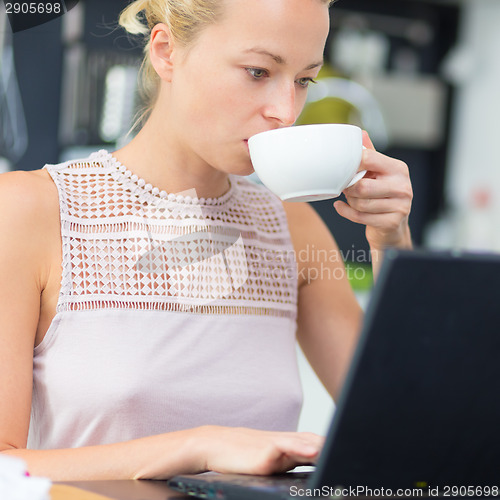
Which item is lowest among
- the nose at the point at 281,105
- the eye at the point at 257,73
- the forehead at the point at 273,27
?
the nose at the point at 281,105

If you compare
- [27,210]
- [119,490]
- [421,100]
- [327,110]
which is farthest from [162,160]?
[421,100]

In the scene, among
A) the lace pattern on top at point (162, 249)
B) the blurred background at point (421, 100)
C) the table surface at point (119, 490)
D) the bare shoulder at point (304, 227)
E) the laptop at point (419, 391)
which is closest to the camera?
the laptop at point (419, 391)

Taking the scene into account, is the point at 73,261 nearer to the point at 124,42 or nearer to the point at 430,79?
the point at 124,42

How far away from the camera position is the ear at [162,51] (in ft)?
3.66

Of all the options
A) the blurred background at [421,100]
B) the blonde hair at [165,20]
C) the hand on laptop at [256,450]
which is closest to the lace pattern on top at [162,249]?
the blonde hair at [165,20]

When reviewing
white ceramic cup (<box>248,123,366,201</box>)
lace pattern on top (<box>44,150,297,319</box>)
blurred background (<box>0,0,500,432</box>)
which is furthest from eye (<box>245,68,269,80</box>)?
blurred background (<box>0,0,500,432</box>)

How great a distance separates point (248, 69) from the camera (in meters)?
1.00

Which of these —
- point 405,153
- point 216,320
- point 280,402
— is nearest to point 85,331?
point 216,320

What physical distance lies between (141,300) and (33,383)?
193 mm

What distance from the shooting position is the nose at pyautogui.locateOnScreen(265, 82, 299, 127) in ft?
3.30

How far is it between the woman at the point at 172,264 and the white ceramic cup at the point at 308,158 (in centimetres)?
6

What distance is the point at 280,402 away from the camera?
116 cm

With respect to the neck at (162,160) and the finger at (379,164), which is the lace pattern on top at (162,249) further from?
the finger at (379,164)

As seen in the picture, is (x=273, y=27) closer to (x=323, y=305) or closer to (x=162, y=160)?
(x=162, y=160)
